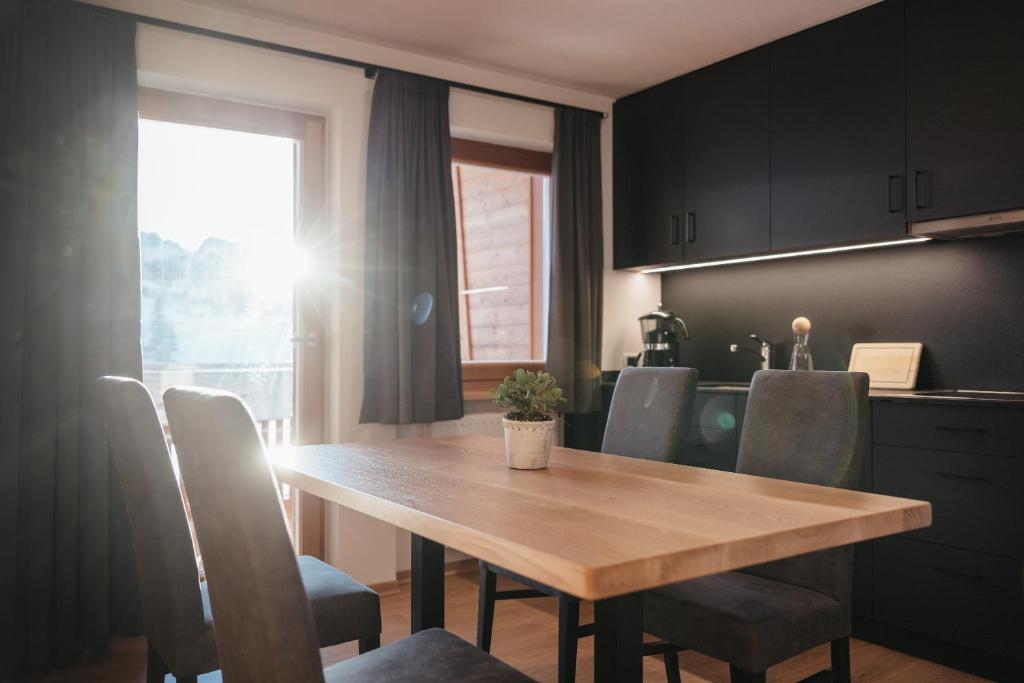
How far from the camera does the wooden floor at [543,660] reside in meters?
2.68

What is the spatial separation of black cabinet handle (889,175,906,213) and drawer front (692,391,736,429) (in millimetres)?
990

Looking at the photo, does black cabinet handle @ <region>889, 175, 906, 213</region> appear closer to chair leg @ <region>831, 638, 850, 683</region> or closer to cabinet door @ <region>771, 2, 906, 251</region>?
cabinet door @ <region>771, 2, 906, 251</region>

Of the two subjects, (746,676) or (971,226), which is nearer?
(746,676)

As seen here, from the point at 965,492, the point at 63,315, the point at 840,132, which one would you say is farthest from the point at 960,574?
the point at 63,315

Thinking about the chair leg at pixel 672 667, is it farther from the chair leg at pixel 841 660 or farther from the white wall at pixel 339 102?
the white wall at pixel 339 102

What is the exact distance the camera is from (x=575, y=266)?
167 inches

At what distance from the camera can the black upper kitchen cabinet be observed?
13.6 ft

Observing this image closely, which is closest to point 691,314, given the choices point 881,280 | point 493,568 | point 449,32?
point 881,280

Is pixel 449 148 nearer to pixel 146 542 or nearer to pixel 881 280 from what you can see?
pixel 881 280

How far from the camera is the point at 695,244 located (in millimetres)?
4031

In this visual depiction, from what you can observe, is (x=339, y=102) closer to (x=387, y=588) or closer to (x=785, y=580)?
(x=387, y=588)

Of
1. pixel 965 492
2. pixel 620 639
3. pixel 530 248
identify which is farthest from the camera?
pixel 530 248

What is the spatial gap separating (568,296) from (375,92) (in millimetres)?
1387

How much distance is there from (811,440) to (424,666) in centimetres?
114
